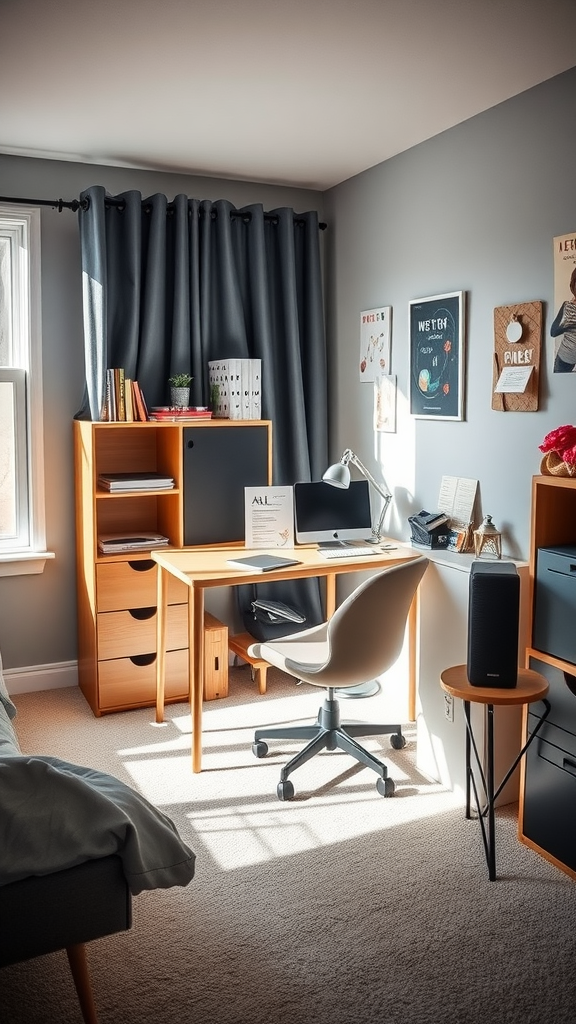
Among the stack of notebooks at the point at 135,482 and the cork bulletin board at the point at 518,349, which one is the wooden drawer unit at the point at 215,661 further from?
the cork bulletin board at the point at 518,349

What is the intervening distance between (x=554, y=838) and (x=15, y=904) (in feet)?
5.32

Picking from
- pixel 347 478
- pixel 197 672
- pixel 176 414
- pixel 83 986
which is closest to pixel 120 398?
pixel 176 414

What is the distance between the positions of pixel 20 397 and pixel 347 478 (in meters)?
1.57

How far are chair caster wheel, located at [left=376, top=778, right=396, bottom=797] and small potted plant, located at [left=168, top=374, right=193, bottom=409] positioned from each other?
6.02ft

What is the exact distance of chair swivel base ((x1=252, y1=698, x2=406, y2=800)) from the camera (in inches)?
120

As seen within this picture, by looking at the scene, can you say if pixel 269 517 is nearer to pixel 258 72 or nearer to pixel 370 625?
pixel 370 625

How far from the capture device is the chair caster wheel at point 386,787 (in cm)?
303

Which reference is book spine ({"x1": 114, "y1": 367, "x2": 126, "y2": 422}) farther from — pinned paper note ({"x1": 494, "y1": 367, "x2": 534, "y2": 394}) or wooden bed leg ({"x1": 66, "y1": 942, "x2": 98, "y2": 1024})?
wooden bed leg ({"x1": 66, "y1": 942, "x2": 98, "y2": 1024})

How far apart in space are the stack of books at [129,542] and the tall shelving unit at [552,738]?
1800 millimetres

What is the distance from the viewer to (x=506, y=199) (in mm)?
3184

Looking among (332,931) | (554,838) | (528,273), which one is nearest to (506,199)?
(528,273)

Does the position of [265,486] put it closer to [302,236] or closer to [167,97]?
[302,236]

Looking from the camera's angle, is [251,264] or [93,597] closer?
[93,597]

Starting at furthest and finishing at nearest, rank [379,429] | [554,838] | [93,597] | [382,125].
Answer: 1. [379,429]
2. [93,597]
3. [382,125]
4. [554,838]
